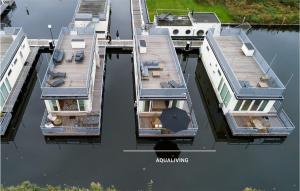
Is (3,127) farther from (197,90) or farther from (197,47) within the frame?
(197,47)

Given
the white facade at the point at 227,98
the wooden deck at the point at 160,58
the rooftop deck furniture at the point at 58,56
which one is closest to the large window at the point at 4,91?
the rooftop deck furniture at the point at 58,56

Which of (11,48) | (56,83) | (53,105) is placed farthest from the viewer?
(11,48)

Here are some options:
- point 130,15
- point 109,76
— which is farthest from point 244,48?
point 130,15

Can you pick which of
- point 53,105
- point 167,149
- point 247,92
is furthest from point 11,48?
point 247,92

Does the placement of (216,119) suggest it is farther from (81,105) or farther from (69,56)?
(69,56)

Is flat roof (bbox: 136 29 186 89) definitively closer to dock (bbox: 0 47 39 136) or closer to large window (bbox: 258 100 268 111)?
large window (bbox: 258 100 268 111)

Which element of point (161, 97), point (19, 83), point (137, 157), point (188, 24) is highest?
point (161, 97)

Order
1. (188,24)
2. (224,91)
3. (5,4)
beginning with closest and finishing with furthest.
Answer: (224,91), (188,24), (5,4)
